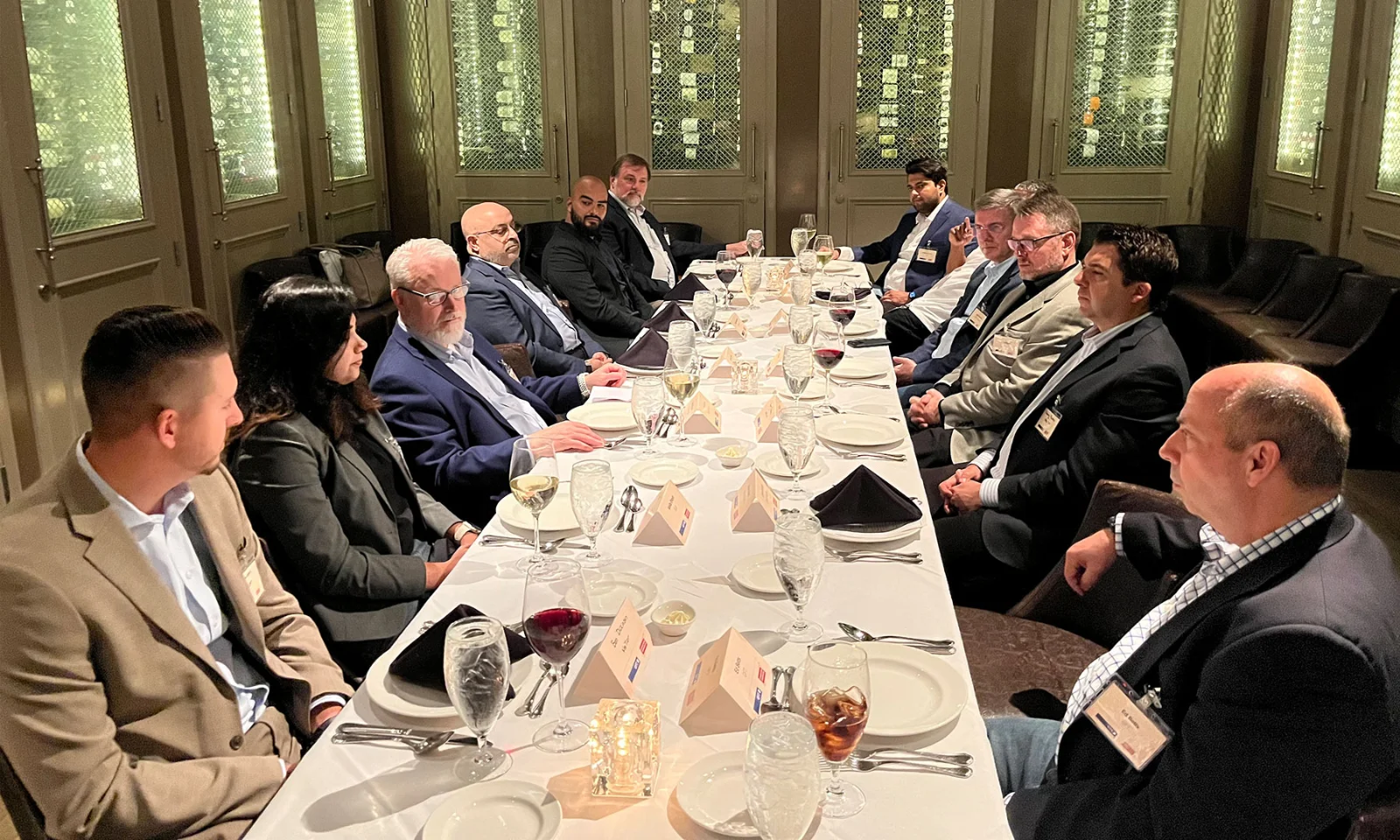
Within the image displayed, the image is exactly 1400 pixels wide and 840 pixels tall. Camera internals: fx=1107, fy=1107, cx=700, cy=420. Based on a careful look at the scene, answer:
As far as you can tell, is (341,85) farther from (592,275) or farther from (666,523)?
(666,523)

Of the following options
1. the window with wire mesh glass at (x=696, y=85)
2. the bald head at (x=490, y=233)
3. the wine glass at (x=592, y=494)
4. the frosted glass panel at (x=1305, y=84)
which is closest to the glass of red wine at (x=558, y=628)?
the wine glass at (x=592, y=494)

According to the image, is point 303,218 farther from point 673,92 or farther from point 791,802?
point 791,802

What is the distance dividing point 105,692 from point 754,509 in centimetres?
120

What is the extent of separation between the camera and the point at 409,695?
1.61 metres

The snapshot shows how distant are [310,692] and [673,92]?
7.04 m

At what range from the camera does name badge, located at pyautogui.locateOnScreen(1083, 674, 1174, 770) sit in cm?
152

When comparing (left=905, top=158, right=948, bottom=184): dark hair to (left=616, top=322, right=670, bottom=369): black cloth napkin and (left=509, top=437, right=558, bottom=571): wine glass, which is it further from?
(left=509, top=437, right=558, bottom=571): wine glass

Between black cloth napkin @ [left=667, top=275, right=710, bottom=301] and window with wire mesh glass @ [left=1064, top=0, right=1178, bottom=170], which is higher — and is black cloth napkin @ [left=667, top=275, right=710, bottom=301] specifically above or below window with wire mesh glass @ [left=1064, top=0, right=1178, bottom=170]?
below

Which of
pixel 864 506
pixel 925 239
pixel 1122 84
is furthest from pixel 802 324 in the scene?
pixel 1122 84

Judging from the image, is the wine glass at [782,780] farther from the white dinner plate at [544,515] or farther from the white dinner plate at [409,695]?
the white dinner plate at [544,515]

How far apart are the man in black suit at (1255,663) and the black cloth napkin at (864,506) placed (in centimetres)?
53

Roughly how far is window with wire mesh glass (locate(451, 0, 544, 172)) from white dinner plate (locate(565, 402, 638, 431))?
18.7 ft

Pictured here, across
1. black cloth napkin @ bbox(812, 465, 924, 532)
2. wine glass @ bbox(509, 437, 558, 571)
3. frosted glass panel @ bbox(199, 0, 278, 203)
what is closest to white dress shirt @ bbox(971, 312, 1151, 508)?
black cloth napkin @ bbox(812, 465, 924, 532)

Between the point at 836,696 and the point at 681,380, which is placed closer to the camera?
the point at 836,696
